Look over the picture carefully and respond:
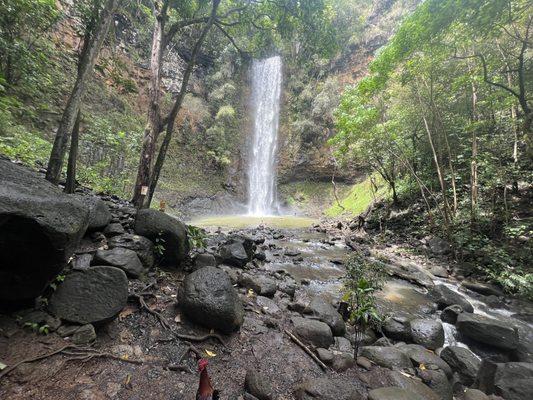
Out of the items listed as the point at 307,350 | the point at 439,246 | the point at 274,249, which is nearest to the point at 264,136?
the point at 274,249

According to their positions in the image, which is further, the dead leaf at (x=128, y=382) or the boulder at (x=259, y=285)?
the boulder at (x=259, y=285)

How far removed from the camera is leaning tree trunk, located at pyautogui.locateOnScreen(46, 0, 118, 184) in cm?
424

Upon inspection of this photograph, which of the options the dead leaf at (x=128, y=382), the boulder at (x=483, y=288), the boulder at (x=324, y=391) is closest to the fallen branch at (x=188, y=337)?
the dead leaf at (x=128, y=382)

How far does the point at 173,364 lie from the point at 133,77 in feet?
86.0

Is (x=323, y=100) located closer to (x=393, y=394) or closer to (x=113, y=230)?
(x=113, y=230)

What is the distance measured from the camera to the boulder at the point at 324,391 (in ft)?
9.20

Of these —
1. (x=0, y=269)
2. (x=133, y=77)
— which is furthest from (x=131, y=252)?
(x=133, y=77)

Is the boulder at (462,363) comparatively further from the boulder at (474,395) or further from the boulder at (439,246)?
the boulder at (439,246)

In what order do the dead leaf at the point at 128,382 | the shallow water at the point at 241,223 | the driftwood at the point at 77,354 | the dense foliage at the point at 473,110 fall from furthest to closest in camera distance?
the shallow water at the point at 241,223 → the dense foliage at the point at 473,110 → the dead leaf at the point at 128,382 → the driftwood at the point at 77,354

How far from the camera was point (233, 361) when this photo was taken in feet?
10.4

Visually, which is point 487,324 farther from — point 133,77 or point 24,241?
point 133,77

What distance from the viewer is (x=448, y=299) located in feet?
21.3

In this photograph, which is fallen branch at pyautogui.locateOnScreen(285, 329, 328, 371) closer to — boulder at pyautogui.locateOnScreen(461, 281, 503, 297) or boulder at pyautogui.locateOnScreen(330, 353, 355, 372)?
boulder at pyautogui.locateOnScreen(330, 353, 355, 372)

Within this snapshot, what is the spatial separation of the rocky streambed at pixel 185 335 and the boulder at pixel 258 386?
1 cm
